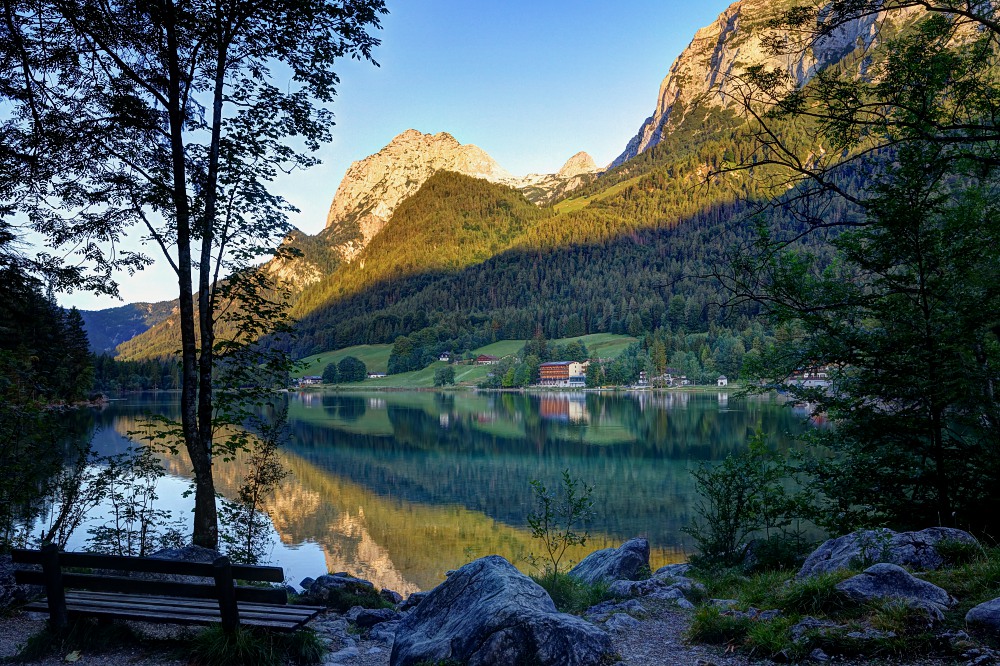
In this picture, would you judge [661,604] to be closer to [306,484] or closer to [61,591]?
[61,591]

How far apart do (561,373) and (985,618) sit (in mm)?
177770

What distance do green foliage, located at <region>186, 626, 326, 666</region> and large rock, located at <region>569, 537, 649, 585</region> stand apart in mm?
7688

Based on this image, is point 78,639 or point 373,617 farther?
point 373,617

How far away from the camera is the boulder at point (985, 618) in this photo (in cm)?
547

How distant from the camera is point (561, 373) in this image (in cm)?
18250

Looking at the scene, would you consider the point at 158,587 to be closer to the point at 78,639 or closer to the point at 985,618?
the point at 78,639

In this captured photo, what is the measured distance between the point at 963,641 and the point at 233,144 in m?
13.3

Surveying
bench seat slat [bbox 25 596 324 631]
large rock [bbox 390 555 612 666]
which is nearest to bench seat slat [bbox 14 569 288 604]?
bench seat slat [bbox 25 596 324 631]

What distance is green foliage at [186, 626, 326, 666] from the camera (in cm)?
664

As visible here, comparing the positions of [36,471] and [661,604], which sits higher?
[36,471]

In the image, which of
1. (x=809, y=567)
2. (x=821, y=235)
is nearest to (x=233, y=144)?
(x=821, y=235)

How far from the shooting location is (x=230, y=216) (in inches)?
473

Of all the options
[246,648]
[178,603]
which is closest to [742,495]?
[246,648]

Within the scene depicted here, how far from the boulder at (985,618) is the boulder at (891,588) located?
1.69 ft
